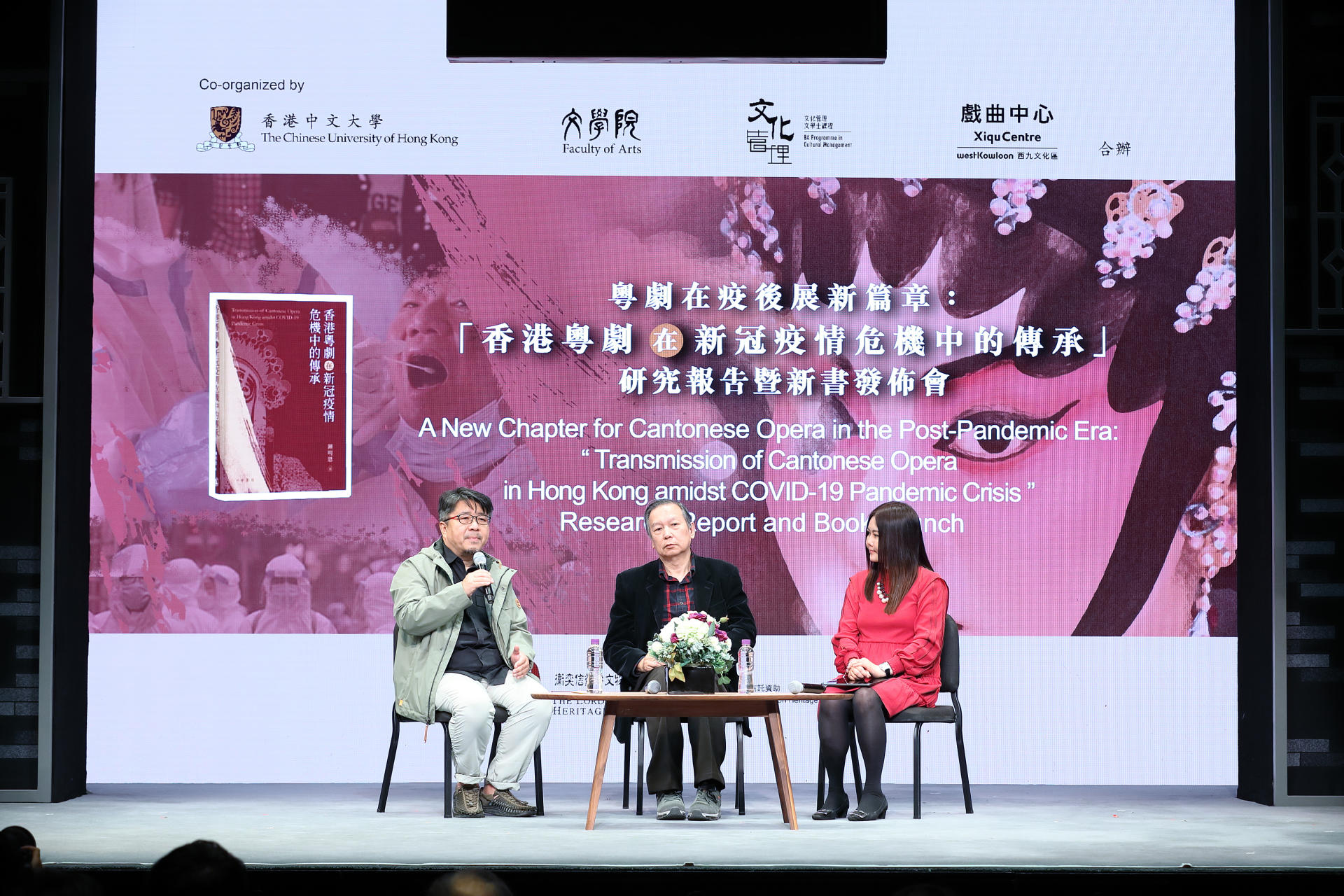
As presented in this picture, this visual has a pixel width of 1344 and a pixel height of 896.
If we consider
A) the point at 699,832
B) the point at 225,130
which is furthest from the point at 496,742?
the point at 225,130

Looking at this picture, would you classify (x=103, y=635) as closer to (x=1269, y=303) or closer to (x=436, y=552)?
(x=436, y=552)

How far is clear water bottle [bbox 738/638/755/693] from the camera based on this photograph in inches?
190

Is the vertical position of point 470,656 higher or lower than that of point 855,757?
higher

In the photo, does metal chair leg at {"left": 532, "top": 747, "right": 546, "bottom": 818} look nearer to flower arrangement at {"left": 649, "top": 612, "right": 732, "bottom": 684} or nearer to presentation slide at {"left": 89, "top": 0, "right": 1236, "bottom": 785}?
flower arrangement at {"left": 649, "top": 612, "right": 732, "bottom": 684}

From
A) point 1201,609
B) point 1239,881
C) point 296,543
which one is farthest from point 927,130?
point 1239,881

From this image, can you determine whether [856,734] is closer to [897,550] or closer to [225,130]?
[897,550]

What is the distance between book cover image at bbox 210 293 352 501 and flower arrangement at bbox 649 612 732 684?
163 cm

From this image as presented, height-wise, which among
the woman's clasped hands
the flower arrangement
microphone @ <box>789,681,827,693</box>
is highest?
the flower arrangement

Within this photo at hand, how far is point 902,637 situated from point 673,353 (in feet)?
4.76

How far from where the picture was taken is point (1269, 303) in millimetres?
5383

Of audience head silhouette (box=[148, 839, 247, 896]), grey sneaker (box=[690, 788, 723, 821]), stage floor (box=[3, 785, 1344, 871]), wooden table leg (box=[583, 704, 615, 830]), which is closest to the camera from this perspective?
audience head silhouette (box=[148, 839, 247, 896])

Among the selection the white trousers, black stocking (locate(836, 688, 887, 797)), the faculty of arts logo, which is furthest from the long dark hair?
the faculty of arts logo

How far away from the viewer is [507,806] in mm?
5016

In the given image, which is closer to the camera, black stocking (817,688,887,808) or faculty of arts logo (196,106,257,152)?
black stocking (817,688,887,808)
